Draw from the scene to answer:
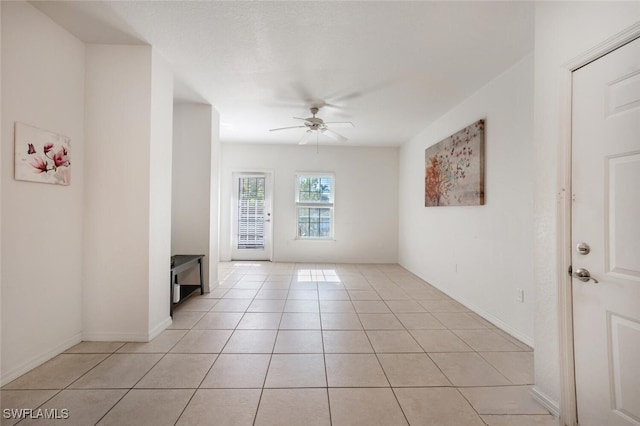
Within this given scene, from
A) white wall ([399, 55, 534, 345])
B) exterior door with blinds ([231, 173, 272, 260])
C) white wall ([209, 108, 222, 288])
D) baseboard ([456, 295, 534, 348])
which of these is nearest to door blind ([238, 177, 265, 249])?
exterior door with blinds ([231, 173, 272, 260])

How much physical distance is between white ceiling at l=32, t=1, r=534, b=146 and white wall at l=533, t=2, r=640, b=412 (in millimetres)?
470

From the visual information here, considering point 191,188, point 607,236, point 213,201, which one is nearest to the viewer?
point 607,236

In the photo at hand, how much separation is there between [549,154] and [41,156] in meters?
3.40

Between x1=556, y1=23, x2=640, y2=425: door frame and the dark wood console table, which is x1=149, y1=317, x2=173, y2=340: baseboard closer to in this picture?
the dark wood console table

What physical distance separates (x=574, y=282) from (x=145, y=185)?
10.2 ft

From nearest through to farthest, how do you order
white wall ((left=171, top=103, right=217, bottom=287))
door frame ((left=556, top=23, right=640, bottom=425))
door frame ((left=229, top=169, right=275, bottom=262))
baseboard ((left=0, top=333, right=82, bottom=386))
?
door frame ((left=556, top=23, right=640, bottom=425)) → baseboard ((left=0, top=333, right=82, bottom=386)) → white wall ((left=171, top=103, right=217, bottom=287)) → door frame ((left=229, top=169, right=275, bottom=262))

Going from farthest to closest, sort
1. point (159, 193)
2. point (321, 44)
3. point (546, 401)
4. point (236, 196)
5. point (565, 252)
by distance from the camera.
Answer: point (236, 196) < point (159, 193) < point (321, 44) < point (546, 401) < point (565, 252)

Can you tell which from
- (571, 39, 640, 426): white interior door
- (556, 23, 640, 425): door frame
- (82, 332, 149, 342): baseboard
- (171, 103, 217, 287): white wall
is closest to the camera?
(571, 39, 640, 426): white interior door

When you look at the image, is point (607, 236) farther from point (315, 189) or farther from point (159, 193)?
point (315, 189)

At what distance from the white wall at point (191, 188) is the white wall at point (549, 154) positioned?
3.58 meters

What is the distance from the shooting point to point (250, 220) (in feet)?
20.5

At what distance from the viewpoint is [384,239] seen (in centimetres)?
627

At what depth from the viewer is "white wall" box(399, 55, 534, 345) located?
2.48 metres

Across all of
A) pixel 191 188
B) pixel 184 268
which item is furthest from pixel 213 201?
pixel 184 268
